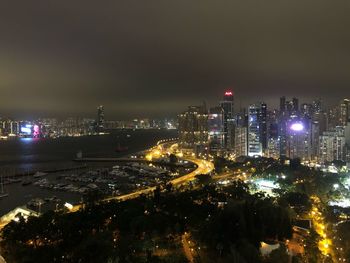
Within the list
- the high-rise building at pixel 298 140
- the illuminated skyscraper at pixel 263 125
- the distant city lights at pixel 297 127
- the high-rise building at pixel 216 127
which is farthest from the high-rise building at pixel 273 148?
the high-rise building at pixel 216 127

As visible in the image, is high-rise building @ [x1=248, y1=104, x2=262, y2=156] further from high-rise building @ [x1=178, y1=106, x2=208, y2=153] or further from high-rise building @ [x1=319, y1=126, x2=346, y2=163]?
high-rise building @ [x1=319, y1=126, x2=346, y2=163]

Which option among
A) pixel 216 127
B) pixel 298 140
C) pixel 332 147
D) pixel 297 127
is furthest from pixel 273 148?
pixel 216 127

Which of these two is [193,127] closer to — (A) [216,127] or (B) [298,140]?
(A) [216,127]

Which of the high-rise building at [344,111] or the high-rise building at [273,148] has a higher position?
the high-rise building at [344,111]

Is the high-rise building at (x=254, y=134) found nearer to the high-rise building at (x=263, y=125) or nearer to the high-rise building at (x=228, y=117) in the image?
the high-rise building at (x=263, y=125)

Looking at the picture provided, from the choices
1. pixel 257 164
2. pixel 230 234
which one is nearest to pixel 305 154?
pixel 257 164

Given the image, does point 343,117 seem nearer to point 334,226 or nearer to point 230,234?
point 334,226
